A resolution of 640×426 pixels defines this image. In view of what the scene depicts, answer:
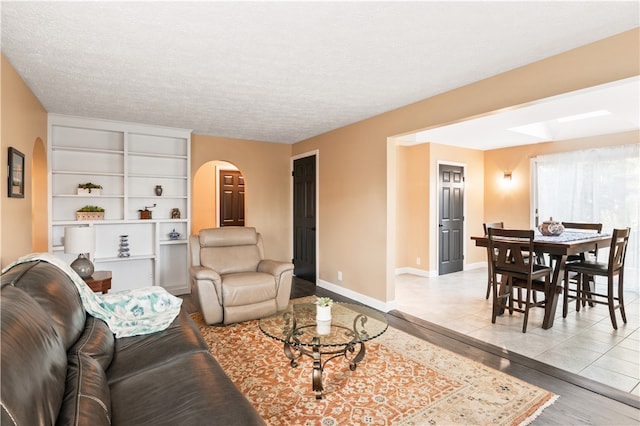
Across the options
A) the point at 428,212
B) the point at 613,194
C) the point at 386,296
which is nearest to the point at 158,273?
the point at 386,296

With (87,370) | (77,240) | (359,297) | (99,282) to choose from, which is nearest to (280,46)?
(87,370)

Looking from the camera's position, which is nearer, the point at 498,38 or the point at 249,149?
the point at 498,38

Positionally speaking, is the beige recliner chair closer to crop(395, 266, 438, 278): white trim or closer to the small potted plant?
the small potted plant

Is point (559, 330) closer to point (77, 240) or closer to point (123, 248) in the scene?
point (77, 240)

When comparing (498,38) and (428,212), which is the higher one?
(498,38)

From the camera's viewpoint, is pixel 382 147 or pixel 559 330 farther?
pixel 382 147

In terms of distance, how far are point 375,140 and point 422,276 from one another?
9.95ft

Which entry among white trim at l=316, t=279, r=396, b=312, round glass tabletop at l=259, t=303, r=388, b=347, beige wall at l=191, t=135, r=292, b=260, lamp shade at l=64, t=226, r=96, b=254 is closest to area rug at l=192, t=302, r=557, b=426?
round glass tabletop at l=259, t=303, r=388, b=347

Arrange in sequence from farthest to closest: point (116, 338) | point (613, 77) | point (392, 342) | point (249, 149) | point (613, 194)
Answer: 1. point (249, 149)
2. point (613, 194)
3. point (392, 342)
4. point (613, 77)
5. point (116, 338)

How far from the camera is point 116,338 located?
6.89ft

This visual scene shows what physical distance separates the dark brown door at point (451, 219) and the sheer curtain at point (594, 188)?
1.27 meters

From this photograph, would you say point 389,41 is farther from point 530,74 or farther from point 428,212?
point 428,212

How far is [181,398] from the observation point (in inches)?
56.0

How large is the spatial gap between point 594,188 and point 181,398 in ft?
21.0
